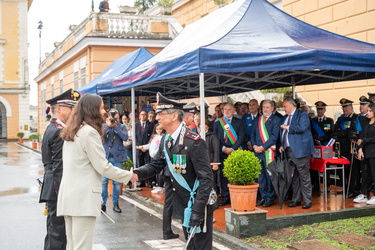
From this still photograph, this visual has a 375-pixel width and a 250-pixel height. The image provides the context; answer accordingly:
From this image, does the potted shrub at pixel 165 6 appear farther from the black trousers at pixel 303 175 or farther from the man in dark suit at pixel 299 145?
the black trousers at pixel 303 175

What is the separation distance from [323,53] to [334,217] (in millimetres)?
2599

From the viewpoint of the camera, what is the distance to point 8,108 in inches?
1976

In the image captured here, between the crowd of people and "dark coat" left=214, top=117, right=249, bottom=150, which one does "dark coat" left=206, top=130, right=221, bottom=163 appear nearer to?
the crowd of people

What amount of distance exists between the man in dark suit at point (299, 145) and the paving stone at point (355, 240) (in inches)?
70.6

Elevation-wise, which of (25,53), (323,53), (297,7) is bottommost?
→ (323,53)

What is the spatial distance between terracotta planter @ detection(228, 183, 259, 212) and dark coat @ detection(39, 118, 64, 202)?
265cm

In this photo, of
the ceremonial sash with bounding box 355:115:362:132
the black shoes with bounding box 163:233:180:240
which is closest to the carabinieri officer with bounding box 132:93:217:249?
the black shoes with bounding box 163:233:180:240

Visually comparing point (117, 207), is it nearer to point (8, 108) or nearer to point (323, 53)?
point (323, 53)

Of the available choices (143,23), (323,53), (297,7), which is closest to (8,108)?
(143,23)

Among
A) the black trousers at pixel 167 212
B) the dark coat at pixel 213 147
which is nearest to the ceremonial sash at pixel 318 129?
the dark coat at pixel 213 147

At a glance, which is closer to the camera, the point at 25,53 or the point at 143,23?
the point at 143,23

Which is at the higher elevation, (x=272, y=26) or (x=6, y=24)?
(x=6, y=24)

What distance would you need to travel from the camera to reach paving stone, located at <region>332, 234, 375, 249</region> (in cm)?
620

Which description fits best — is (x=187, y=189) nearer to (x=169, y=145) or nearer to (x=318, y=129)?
(x=169, y=145)
